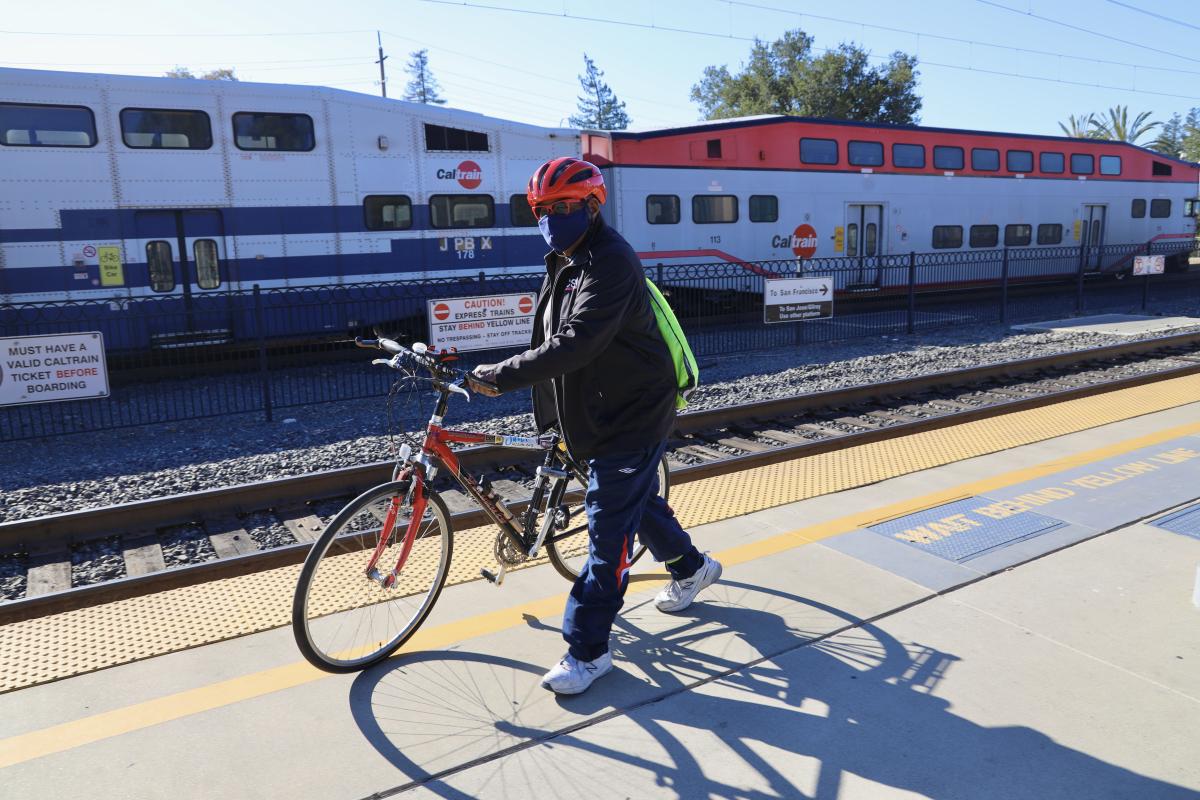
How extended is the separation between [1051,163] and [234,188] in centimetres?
2163

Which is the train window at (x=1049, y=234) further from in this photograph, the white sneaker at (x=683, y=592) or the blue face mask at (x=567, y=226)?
the blue face mask at (x=567, y=226)

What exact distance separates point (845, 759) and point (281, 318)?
11346 millimetres

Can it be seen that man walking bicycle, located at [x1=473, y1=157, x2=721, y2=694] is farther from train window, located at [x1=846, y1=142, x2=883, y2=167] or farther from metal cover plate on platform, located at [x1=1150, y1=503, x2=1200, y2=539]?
train window, located at [x1=846, y1=142, x2=883, y2=167]

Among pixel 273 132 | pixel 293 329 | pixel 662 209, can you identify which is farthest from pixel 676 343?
pixel 662 209

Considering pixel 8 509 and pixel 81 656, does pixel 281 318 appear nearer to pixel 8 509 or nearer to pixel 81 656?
pixel 8 509

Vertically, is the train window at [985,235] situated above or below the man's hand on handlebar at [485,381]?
above

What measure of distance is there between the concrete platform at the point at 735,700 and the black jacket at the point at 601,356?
1.03m

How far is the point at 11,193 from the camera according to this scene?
1105 centimetres

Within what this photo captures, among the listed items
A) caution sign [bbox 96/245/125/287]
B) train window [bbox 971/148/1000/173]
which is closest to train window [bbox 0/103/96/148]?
caution sign [bbox 96/245/125/287]

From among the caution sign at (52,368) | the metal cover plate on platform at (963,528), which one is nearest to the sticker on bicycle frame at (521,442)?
the metal cover plate on platform at (963,528)

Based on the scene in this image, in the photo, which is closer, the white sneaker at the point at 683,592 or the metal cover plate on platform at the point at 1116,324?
the white sneaker at the point at 683,592

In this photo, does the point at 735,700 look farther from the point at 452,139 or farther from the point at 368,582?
the point at 452,139

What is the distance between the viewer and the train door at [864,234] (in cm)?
1991

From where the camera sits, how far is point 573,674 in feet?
11.1
